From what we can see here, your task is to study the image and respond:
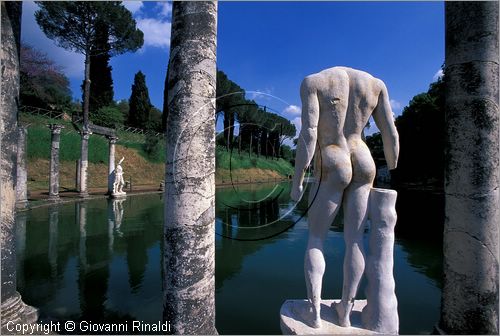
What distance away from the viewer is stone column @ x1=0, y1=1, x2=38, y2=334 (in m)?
3.88

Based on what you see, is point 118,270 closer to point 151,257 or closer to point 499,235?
point 151,257

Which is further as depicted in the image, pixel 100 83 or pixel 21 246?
pixel 100 83

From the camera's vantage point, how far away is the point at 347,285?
10.4ft

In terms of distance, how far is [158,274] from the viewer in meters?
6.05

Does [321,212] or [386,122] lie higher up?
[386,122]

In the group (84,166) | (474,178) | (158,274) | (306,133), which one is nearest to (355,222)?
(306,133)

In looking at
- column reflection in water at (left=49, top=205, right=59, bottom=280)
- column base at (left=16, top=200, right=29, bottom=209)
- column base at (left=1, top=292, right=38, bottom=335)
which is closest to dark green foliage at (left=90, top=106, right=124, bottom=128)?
column base at (left=16, top=200, right=29, bottom=209)

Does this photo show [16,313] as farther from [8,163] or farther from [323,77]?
[323,77]

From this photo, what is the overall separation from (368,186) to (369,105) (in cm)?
88

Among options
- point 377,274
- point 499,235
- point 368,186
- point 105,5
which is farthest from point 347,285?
point 105,5

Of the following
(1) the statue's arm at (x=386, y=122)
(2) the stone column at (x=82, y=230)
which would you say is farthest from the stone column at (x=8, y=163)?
(1) the statue's arm at (x=386, y=122)

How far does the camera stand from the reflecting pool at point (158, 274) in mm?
4398

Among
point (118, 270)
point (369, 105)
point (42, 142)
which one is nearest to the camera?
point (369, 105)

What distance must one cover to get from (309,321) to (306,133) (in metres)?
1.98
